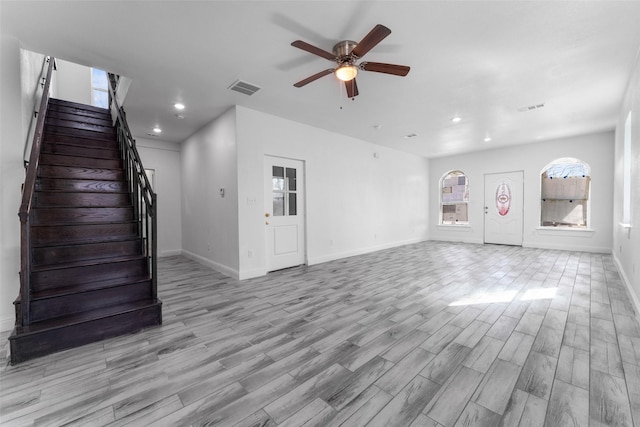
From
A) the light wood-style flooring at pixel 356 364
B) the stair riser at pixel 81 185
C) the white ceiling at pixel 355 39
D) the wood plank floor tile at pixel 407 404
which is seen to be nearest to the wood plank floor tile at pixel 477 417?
the light wood-style flooring at pixel 356 364

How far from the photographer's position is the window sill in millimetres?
6350

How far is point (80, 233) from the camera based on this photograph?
2.96 m

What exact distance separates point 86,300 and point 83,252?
0.62 metres

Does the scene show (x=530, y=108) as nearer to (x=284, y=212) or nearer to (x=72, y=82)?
(x=284, y=212)

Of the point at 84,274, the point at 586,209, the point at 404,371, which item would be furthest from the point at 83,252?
the point at 586,209

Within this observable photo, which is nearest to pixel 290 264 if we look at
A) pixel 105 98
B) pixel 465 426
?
pixel 465 426

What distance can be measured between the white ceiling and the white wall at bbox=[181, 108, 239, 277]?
50 cm

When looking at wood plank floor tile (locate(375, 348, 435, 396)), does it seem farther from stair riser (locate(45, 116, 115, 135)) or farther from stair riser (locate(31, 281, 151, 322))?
stair riser (locate(45, 116, 115, 135))

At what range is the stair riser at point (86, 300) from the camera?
228 cm

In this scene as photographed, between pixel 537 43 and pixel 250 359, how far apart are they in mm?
4068

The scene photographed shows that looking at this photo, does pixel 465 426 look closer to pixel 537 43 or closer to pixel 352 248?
pixel 537 43

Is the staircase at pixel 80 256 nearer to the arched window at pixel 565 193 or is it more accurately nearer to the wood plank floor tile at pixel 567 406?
the wood plank floor tile at pixel 567 406

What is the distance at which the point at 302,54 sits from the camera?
2.83 m

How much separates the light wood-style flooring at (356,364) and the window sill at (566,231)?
4.02m
